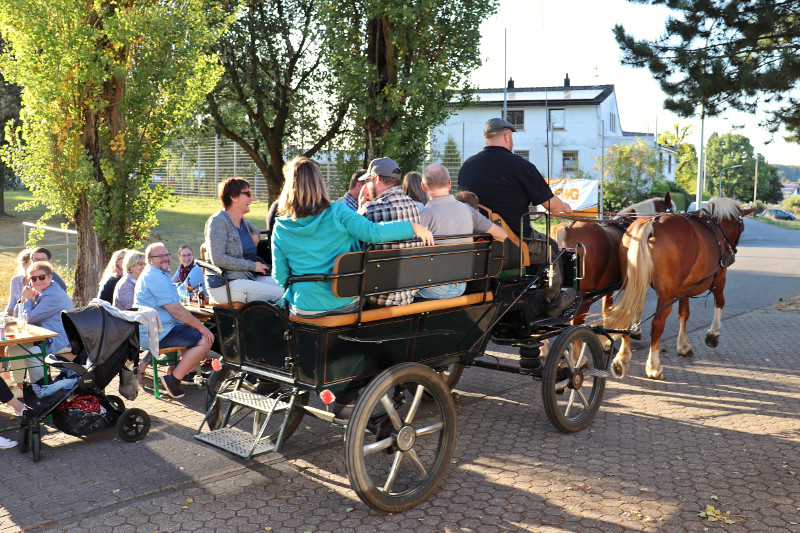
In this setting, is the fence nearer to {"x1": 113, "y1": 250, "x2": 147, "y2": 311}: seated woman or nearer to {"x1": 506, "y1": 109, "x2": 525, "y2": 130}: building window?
{"x1": 113, "y1": 250, "x2": 147, "y2": 311}: seated woman

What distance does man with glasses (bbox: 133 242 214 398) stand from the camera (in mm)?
6645

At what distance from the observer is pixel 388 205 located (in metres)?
4.88

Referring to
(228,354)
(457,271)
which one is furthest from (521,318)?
(228,354)

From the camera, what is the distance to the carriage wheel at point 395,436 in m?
4.05

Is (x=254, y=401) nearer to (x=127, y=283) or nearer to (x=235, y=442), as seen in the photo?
(x=235, y=442)

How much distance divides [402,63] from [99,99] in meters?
5.51

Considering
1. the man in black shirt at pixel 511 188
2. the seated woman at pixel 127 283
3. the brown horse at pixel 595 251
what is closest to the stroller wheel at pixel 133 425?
the seated woman at pixel 127 283

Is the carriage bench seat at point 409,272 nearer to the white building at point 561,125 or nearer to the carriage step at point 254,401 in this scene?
the carriage step at point 254,401

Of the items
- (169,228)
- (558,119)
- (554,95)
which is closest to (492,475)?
(169,228)

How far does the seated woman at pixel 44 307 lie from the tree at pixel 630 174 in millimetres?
34499

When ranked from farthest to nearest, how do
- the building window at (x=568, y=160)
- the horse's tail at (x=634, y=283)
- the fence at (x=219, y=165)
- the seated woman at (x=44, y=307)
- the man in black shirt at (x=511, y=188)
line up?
1. the building window at (x=568, y=160)
2. the fence at (x=219, y=165)
3. the horse's tail at (x=634, y=283)
4. the seated woman at (x=44, y=307)
5. the man in black shirt at (x=511, y=188)

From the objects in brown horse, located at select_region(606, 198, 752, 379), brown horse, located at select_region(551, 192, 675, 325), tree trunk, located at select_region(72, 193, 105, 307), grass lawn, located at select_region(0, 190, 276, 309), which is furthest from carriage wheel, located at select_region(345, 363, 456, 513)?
grass lawn, located at select_region(0, 190, 276, 309)

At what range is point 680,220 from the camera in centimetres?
805

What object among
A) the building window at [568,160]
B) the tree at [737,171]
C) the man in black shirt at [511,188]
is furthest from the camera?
the tree at [737,171]
